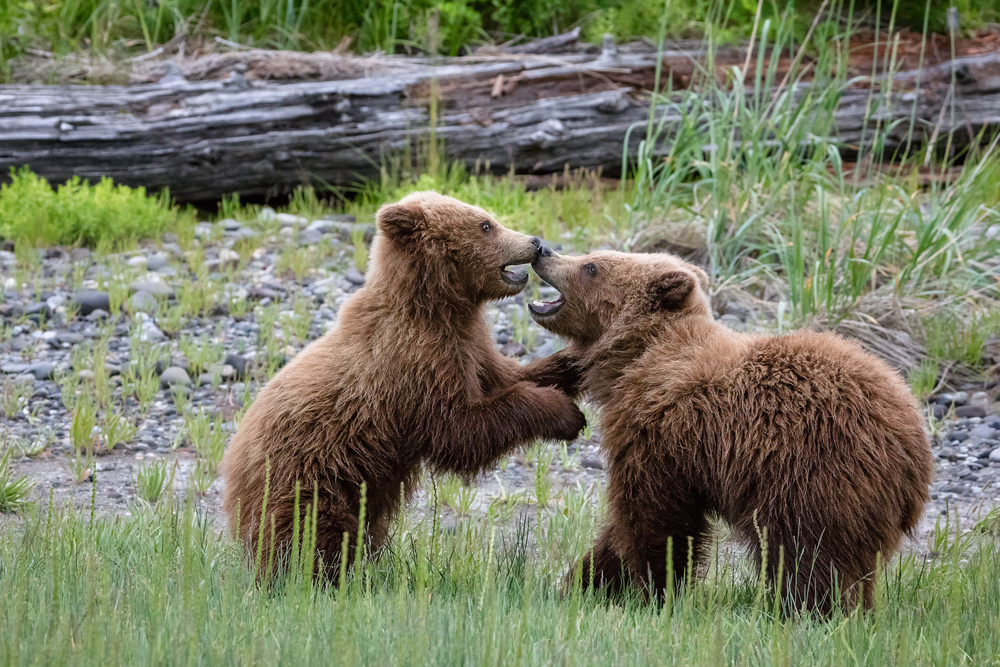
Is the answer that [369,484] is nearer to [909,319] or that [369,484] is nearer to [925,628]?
[925,628]

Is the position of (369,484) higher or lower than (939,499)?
higher

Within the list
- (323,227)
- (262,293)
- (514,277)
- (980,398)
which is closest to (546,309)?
(514,277)

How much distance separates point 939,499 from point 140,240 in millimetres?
6584

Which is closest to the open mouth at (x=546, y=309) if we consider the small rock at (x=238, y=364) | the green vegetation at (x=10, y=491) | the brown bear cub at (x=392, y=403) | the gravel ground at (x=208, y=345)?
the brown bear cub at (x=392, y=403)

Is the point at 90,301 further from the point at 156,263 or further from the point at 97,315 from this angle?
the point at 156,263

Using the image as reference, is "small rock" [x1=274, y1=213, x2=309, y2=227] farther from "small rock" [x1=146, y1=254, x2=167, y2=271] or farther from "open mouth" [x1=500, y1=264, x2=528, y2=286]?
"open mouth" [x1=500, y1=264, x2=528, y2=286]

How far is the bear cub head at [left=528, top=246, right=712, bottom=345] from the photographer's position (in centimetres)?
391

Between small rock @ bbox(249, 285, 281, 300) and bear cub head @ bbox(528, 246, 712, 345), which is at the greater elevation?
bear cub head @ bbox(528, 246, 712, 345)

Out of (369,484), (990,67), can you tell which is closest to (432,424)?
(369,484)

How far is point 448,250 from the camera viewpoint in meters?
3.98

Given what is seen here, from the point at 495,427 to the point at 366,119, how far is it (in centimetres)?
636

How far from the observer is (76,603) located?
9.21 feet

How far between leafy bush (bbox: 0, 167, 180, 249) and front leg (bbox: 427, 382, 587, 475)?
17.9 ft

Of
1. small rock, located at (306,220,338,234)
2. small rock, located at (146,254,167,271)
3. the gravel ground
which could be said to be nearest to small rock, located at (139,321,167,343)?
the gravel ground
